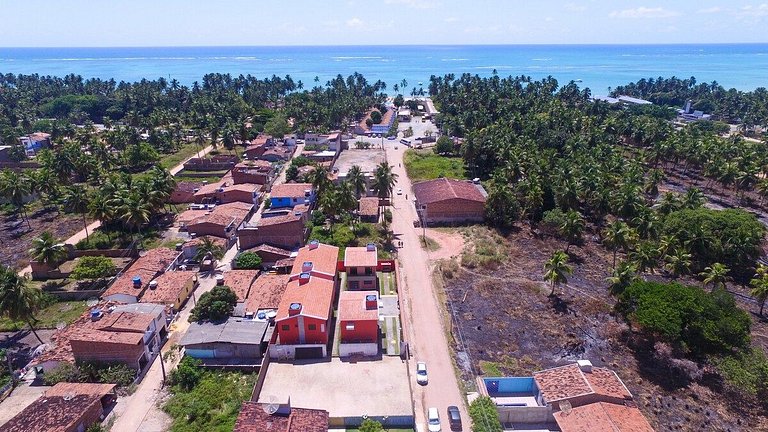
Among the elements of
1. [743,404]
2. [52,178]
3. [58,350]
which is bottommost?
[743,404]

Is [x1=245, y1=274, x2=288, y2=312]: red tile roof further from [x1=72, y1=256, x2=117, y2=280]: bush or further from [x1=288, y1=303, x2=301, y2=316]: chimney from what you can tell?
[x1=72, y1=256, x2=117, y2=280]: bush

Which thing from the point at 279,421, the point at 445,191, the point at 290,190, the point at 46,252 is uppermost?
the point at 290,190

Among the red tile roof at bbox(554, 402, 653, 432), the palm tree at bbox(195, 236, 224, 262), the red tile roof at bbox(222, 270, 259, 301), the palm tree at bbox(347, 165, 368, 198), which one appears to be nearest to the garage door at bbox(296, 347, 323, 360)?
the red tile roof at bbox(222, 270, 259, 301)

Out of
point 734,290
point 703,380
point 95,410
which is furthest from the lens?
point 734,290

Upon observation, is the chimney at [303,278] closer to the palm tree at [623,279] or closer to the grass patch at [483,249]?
the grass patch at [483,249]

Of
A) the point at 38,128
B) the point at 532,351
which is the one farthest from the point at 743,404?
the point at 38,128

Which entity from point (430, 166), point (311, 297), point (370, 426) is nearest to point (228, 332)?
point (311, 297)

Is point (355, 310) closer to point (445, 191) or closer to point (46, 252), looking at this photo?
point (445, 191)

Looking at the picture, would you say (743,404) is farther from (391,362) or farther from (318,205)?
(318,205)
